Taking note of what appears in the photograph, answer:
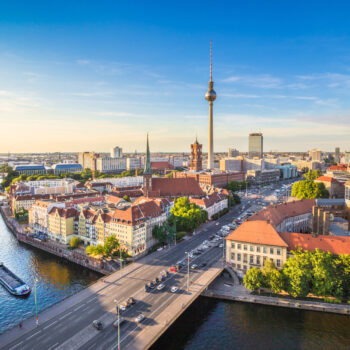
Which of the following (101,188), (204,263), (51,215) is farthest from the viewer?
(101,188)

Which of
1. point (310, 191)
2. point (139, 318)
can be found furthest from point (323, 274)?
point (310, 191)

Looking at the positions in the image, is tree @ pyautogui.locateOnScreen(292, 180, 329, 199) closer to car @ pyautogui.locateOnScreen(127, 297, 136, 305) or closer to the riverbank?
the riverbank

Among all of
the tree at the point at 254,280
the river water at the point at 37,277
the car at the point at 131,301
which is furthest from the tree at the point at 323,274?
the river water at the point at 37,277

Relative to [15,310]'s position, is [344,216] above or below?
above

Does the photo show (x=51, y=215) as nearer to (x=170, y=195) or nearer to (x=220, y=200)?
(x=170, y=195)

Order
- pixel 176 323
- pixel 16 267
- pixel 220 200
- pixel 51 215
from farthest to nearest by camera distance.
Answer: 1. pixel 220 200
2. pixel 51 215
3. pixel 16 267
4. pixel 176 323

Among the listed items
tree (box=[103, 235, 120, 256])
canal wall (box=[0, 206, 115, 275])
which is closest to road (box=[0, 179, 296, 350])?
canal wall (box=[0, 206, 115, 275])

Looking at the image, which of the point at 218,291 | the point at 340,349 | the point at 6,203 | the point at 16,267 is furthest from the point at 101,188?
the point at 340,349
